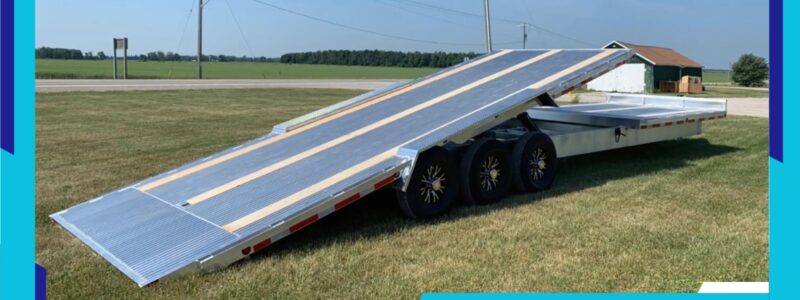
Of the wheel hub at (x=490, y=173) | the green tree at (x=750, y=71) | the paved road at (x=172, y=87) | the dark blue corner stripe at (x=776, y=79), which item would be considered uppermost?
the green tree at (x=750, y=71)

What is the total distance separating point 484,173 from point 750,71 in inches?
1942

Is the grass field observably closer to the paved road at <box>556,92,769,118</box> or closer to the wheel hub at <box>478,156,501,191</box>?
the wheel hub at <box>478,156,501,191</box>

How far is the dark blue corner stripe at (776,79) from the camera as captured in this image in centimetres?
228

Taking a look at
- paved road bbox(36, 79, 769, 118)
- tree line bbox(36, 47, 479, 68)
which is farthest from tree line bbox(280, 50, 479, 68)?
paved road bbox(36, 79, 769, 118)

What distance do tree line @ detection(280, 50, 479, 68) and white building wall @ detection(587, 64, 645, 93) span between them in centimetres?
3703

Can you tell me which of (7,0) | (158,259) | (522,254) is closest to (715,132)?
(522,254)

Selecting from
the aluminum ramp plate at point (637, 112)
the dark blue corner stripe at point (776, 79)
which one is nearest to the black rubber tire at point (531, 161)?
the aluminum ramp plate at point (637, 112)

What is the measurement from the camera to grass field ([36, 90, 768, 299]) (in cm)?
389

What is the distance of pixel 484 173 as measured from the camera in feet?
19.3

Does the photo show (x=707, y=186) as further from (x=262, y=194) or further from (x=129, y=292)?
(x=129, y=292)

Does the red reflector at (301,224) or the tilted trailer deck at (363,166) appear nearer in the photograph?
the tilted trailer deck at (363,166)

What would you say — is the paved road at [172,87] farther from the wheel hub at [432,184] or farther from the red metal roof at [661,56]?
the wheel hub at [432,184]

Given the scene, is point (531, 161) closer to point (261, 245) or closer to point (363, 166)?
point (363, 166)

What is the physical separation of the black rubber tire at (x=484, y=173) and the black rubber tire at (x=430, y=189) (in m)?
0.12
